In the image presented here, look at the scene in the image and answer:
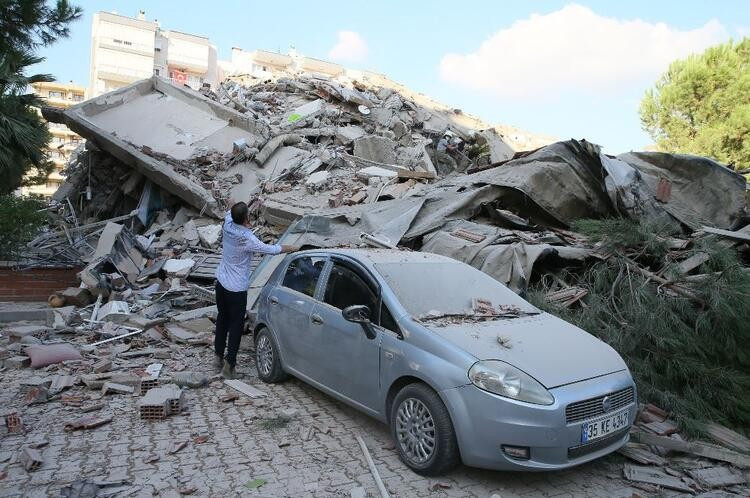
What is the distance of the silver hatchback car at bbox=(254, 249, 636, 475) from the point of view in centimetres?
353

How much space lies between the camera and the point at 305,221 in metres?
8.70

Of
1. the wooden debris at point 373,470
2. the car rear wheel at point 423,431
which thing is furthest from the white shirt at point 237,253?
the car rear wheel at point 423,431

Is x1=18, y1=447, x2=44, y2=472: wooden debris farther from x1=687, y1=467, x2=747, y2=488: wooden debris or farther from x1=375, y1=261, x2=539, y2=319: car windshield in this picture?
x1=687, y1=467, x2=747, y2=488: wooden debris

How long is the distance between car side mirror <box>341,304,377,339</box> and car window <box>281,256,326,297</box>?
896mm

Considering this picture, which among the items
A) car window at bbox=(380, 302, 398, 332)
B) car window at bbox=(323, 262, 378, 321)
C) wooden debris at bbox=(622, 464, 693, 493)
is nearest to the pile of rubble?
wooden debris at bbox=(622, 464, 693, 493)

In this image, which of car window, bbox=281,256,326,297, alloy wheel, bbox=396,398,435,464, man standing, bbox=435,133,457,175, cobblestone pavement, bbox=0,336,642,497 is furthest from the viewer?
man standing, bbox=435,133,457,175

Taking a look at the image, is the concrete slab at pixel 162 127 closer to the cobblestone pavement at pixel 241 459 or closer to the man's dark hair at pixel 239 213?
the man's dark hair at pixel 239 213

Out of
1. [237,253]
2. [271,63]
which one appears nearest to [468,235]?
[237,253]

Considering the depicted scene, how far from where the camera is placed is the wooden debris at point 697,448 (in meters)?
4.20

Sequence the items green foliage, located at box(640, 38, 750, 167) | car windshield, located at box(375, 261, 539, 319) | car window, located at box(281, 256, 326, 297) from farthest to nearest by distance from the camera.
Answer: green foliage, located at box(640, 38, 750, 167)
car window, located at box(281, 256, 326, 297)
car windshield, located at box(375, 261, 539, 319)

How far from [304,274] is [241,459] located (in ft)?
6.35

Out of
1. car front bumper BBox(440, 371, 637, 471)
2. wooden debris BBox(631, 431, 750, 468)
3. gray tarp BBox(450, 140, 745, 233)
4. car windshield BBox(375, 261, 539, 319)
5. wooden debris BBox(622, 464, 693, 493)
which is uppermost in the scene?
gray tarp BBox(450, 140, 745, 233)

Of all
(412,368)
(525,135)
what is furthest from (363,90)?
(412,368)

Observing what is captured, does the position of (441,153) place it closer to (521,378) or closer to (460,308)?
(460,308)
